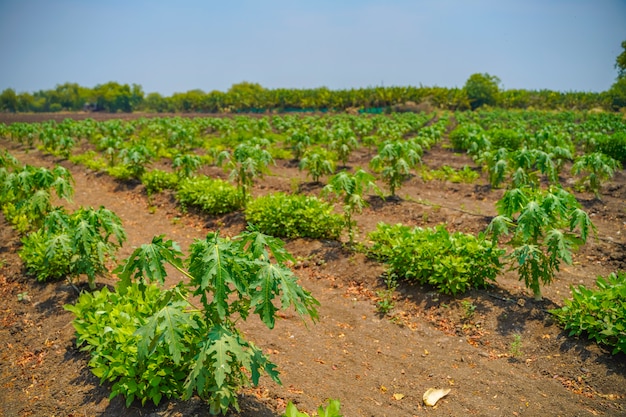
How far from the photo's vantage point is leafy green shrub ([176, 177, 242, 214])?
396 inches

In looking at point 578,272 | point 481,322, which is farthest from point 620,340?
point 578,272

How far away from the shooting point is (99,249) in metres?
5.49

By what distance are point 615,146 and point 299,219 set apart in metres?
14.8

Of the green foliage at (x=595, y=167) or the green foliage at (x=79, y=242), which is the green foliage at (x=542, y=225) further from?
the green foliage at (x=595, y=167)

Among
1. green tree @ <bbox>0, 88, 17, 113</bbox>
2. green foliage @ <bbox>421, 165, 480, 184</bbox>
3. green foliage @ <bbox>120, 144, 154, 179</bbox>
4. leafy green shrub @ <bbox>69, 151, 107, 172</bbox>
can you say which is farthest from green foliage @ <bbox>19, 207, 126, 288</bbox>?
green tree @ <bbox>0, 88, 17, 113</bbox>

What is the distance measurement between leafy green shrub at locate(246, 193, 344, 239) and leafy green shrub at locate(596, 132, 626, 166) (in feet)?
43.8

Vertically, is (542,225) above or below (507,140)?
below

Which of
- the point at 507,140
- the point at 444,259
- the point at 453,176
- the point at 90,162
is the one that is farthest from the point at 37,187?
the point at 507,140

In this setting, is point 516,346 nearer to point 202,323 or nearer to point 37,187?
point 202,323

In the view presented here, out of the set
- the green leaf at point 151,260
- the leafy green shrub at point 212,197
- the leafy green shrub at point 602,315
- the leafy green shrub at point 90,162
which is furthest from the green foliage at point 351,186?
the leafy green shrub at point 90,162

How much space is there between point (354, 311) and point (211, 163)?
12.2 metres

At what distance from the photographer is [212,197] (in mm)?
10031

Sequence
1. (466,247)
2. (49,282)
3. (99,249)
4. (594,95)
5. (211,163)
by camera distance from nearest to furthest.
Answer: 1. (99,249)
2. (466,247)
3. (49,282)
4. (211,163)
5. (594,95)

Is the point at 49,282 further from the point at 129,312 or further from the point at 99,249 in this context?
the point at 129,312
